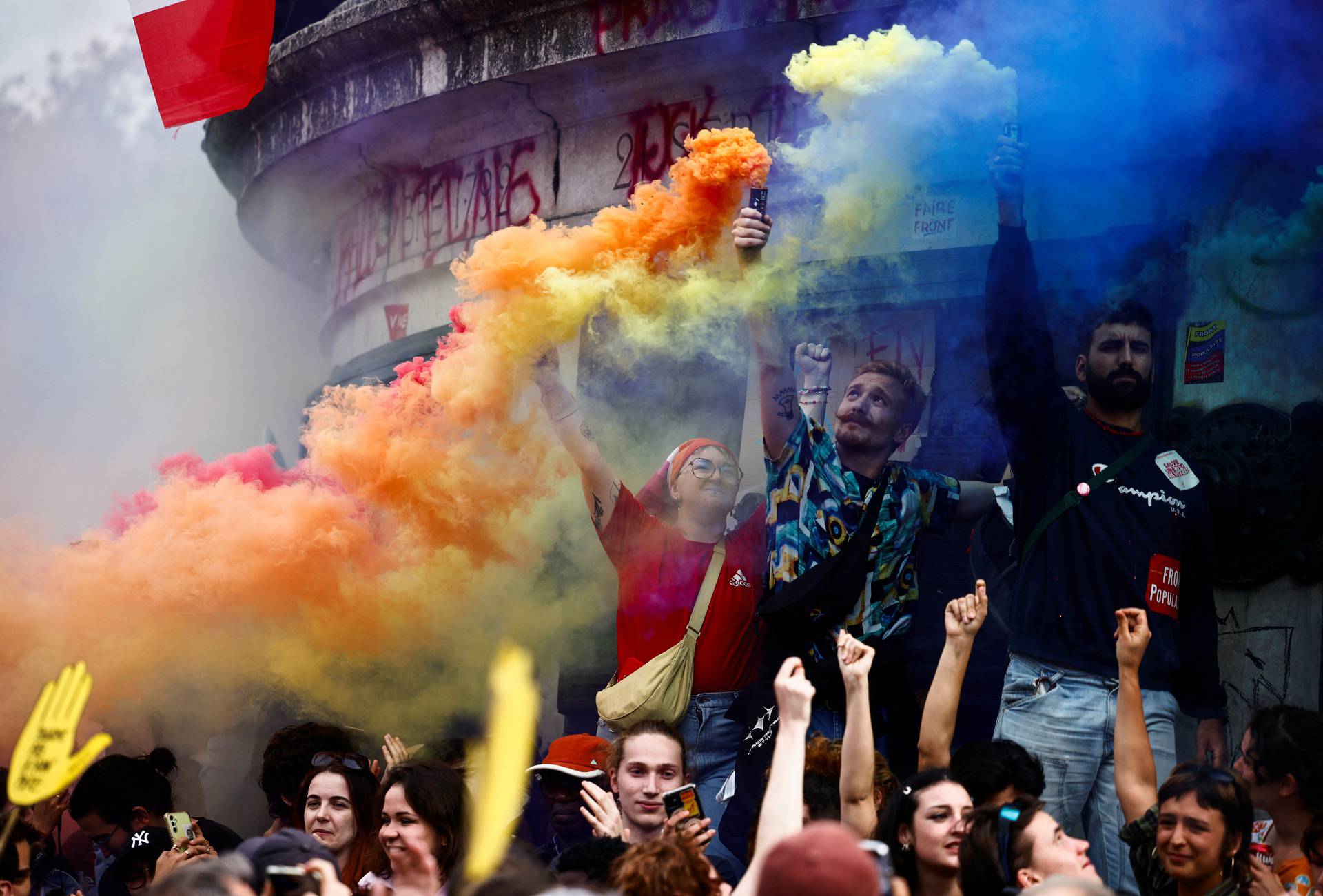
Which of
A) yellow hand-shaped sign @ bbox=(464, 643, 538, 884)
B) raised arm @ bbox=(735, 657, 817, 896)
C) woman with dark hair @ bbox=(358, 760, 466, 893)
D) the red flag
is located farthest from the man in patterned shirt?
the red flag

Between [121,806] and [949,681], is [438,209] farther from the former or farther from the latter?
[949,681]

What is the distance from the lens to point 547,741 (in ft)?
24.4

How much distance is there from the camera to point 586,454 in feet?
20.3

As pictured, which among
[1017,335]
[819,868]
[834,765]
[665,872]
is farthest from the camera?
[1017,335]

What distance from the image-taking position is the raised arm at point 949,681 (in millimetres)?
4969

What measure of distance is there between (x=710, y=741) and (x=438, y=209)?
3.76m

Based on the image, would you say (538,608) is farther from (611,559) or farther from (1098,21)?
(1098,21)

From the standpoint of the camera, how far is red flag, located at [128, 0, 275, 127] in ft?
28.0

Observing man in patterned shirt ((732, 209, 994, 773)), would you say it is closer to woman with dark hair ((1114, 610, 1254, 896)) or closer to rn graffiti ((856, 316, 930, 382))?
rn graffiti ((856, 316, 930, 382))

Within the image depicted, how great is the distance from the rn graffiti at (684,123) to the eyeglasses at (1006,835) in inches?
148

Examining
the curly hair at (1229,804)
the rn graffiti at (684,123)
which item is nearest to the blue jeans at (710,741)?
the curly hair at (1229,804)

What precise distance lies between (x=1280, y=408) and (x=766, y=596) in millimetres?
2006

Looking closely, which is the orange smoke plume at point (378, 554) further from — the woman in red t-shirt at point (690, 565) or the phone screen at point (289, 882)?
the phone screen at point (289, 882)

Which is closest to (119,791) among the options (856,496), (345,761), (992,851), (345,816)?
(345,761)
